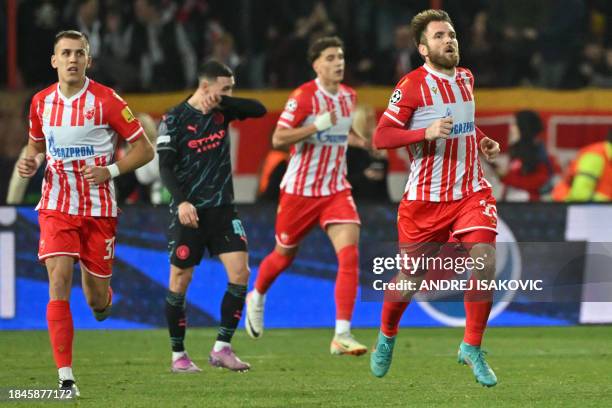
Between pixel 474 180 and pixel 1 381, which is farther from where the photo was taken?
pixel 1 381

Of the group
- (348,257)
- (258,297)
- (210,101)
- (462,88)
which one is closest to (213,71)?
(210,101)

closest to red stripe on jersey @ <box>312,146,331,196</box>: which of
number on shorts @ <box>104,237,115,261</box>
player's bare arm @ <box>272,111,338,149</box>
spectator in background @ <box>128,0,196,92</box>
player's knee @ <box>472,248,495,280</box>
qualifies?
player's bare arm @ <box>272,111,338,149</box>

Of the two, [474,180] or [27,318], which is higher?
[474,180]

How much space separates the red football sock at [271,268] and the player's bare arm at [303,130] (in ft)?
3.08

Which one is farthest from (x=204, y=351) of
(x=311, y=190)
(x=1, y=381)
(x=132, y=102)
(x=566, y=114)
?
(x=566, y=114)

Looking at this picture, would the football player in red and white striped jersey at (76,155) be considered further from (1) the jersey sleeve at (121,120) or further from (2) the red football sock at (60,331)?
(2) the red football sock at (60,331)

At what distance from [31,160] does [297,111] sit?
2.86m

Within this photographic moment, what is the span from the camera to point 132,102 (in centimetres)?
1437

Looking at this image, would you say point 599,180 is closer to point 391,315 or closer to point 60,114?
point 391,315

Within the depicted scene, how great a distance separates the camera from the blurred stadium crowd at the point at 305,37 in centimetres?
1462

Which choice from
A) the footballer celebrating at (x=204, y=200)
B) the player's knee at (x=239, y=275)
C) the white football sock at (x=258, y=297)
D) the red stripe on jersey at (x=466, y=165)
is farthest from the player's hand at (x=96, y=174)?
the white football sock at (x=258, y=297)

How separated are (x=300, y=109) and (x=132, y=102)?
4092 millimetres

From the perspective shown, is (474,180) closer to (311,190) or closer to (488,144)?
(488,144)

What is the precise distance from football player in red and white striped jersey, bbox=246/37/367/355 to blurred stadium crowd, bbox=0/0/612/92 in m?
3.89
